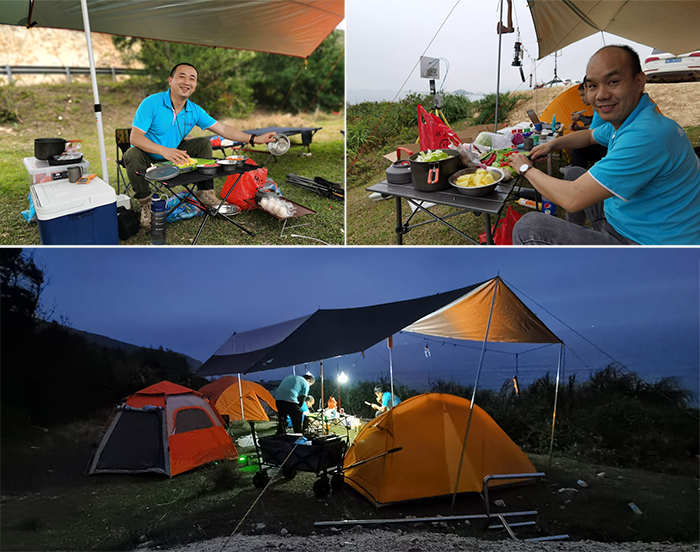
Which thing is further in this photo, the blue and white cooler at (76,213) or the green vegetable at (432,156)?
the blue and white cooler at (76,213)

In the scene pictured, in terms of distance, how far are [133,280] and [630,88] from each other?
4.28m

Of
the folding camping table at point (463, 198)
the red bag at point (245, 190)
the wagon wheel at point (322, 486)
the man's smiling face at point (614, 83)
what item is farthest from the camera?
the red bag at point (245, 190)

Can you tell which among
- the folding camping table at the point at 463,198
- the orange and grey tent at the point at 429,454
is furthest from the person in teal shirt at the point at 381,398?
the folding camping table at the point at 463,198

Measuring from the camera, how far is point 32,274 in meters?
4.80

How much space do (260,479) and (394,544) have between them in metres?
1.04

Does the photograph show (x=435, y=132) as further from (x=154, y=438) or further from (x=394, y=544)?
(x=154, y=438)

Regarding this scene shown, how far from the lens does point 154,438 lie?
11.4ft

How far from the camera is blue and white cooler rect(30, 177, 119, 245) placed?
9.43 feet

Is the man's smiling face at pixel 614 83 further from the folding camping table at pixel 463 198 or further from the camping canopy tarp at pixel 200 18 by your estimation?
the camping canopy tarp at pixel 200 18

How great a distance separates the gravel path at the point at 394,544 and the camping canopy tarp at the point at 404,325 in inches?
39.0

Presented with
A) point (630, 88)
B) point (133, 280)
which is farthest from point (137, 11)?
point (630, 88)

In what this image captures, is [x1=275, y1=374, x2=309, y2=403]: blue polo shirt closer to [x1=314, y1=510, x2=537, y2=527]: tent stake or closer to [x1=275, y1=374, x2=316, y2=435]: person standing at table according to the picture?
[x1=275, y1=374, x2=316, y2=435]: person standing at table

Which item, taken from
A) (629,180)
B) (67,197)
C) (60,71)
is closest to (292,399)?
(67,197)

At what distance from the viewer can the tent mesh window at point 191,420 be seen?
3576 millimetres
